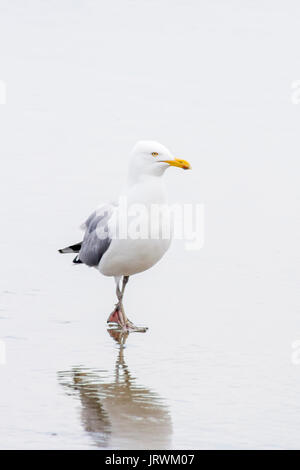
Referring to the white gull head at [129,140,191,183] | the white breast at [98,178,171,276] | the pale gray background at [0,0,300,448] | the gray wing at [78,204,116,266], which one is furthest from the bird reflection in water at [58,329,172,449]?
the white gull head at [129,140,191,183]

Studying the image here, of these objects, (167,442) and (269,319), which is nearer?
(167,442)

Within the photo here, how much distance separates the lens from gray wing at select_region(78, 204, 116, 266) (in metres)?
9.09

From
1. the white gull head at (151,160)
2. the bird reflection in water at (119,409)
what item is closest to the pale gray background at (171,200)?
the bird reflection in water at (119,409)

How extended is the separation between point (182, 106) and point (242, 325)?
9.51 meters

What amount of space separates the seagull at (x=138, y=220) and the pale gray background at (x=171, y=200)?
0.46 metres

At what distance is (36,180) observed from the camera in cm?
1400

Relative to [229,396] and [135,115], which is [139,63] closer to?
[135,115]

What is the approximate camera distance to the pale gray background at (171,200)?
22.6 feet

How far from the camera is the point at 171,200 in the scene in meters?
12.7

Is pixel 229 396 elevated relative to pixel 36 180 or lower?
lower

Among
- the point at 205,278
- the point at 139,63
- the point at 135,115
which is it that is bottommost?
the point at 205,278
